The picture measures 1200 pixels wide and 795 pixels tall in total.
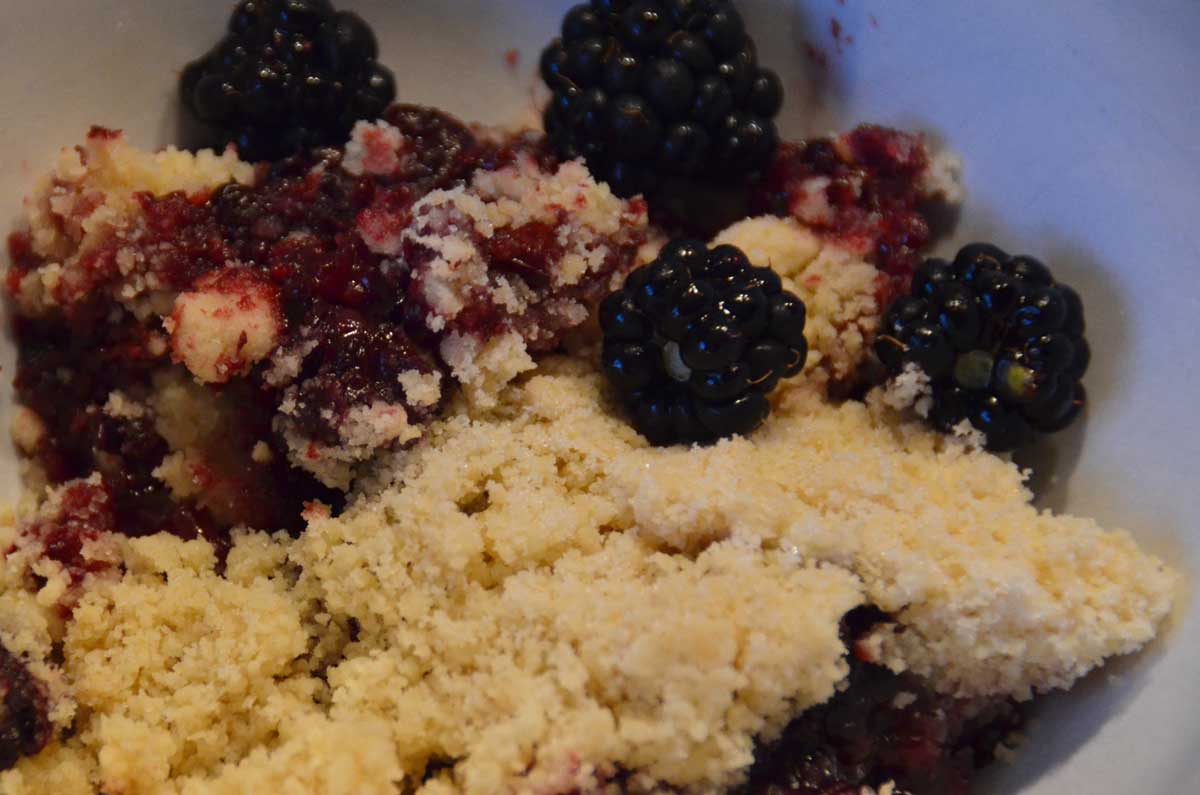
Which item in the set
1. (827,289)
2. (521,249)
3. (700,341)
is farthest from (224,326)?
(827,289)

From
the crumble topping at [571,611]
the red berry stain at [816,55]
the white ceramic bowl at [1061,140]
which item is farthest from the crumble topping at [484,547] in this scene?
the red berry stain at [816,55]

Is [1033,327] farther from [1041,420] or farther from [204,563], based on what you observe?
[204,563]

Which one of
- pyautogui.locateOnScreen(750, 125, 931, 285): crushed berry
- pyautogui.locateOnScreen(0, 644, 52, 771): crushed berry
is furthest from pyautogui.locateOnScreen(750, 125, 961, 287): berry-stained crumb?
pyautogui.locateOnScreen(0, 644, 52, 771): crushed berry

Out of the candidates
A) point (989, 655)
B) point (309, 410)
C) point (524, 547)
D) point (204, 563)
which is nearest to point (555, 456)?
point (524, 547)

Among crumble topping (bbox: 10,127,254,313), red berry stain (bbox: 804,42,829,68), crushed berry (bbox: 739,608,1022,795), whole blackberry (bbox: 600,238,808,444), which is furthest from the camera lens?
red berry stain (bbox: 804,42,829,68)

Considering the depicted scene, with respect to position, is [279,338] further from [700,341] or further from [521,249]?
[700,341]

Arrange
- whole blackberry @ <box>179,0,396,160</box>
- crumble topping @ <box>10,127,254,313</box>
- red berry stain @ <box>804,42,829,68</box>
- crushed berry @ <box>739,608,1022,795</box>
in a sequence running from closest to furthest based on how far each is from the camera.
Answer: crushed berry @ <box>739,608,1022,795</box>
crumble topping @ <box>10,127,254,313</box>
whole blackberry @ <box>179,0,396,160</box>
red berry stain @ <box>804,42,829,68</box>

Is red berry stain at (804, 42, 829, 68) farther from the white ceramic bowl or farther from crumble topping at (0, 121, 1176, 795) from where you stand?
crumble topping at (0, 121, 1176, 795)
